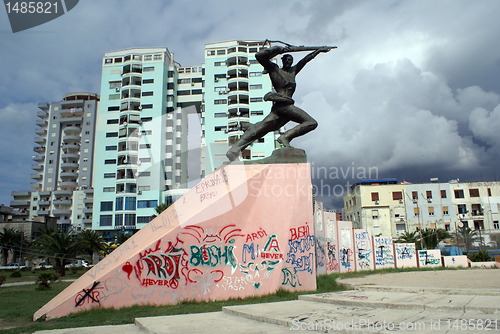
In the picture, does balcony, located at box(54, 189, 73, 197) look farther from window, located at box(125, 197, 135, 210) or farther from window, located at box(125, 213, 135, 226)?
window, located at box(125, 213, 135, 226)

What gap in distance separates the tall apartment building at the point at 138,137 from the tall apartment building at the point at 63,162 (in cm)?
1390

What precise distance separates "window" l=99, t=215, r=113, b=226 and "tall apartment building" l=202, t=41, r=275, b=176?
58.7 ft

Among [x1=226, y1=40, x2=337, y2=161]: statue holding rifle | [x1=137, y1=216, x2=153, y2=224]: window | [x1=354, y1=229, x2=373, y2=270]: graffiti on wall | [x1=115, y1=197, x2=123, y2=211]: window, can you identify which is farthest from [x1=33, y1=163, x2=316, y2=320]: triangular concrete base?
[x1=115, y1=197, x2=123, y2=211]: window

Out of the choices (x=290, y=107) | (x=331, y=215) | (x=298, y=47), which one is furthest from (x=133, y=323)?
(x=331, y=215)

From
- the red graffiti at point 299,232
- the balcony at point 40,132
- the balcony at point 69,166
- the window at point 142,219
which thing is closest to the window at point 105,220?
the window at point 142,219

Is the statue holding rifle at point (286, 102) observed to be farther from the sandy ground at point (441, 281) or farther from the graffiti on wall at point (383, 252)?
the graffiti on wall at point (383, 252)

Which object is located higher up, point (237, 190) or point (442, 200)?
point (442, 200)

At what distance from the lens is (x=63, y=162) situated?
73125mm

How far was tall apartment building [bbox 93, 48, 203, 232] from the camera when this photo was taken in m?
54.6

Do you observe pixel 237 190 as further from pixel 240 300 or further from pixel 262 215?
pixel 240 300

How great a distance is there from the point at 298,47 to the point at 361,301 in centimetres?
649

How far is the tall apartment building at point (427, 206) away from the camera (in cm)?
4781

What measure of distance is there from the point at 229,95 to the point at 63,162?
43896 millimetres

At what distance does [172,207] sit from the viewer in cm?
796
